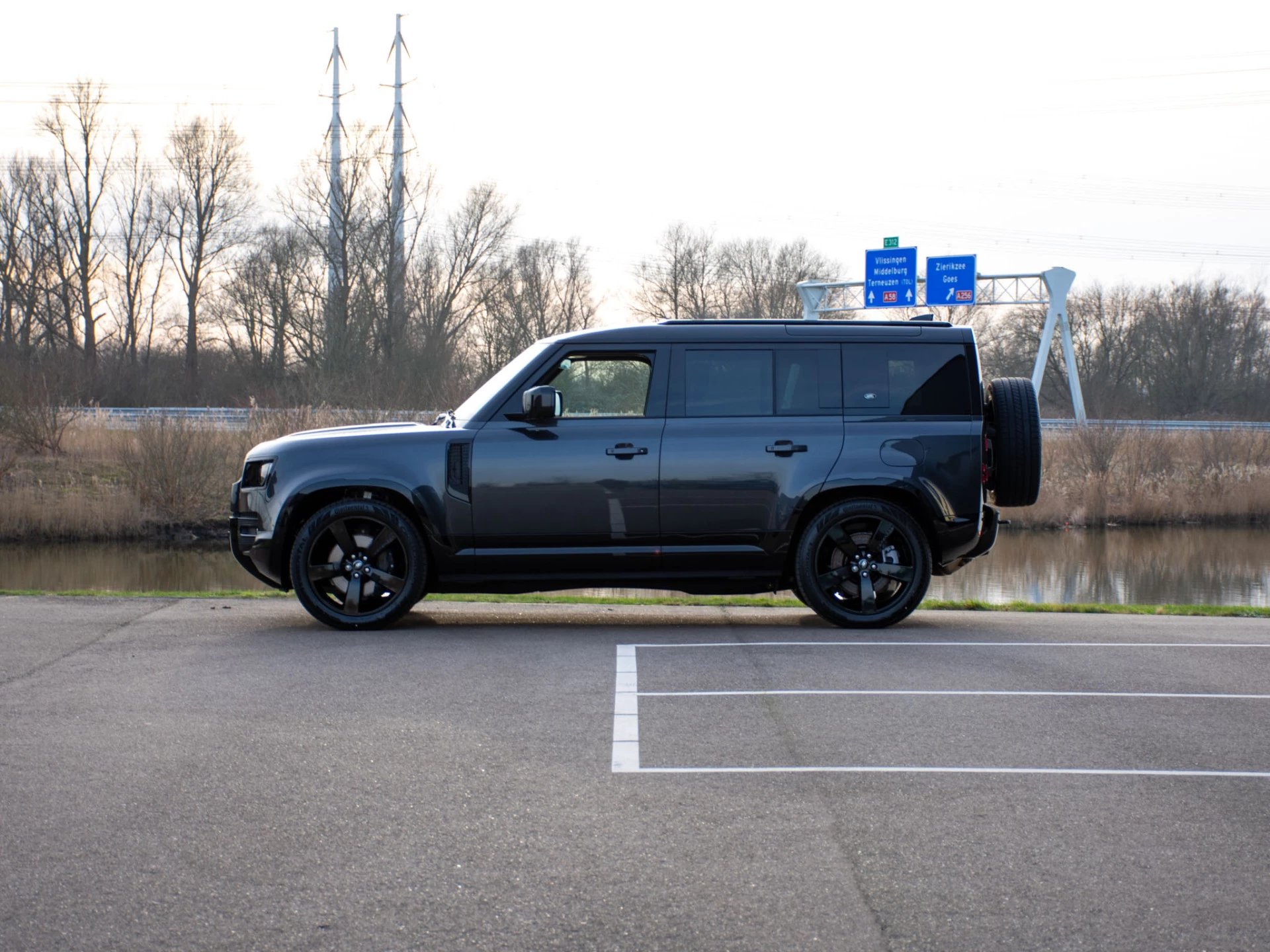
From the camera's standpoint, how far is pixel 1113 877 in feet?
13.3

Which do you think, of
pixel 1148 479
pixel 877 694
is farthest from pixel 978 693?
pixel 1148 479

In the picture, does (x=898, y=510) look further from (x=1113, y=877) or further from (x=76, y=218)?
(x=76, y=218)

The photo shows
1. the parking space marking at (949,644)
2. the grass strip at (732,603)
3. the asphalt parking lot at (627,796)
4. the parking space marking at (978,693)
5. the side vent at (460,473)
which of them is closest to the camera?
the asphalt parking lot at (627,796)

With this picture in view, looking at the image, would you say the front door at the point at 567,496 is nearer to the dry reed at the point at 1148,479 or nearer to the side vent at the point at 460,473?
the side vent at the point at 460,473

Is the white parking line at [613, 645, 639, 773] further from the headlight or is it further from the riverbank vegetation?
the riverbank vegetation

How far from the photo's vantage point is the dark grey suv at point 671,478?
914cm

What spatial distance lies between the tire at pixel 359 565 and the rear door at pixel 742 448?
1829mm

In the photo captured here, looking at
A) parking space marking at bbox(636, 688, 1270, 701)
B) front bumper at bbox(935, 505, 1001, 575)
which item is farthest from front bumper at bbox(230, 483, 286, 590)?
front bumper at bbox(935, 505, 1001, 575)

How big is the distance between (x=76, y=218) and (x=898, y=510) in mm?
48808

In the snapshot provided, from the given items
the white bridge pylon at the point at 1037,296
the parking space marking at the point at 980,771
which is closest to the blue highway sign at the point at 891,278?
the white bridge pylon at the point at 1037,296

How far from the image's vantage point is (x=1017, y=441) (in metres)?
9.61

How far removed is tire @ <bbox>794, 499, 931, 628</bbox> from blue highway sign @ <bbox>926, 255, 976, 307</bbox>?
31.2 m

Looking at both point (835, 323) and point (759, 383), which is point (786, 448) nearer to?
point (759, 383)

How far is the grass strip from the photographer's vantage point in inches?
465
